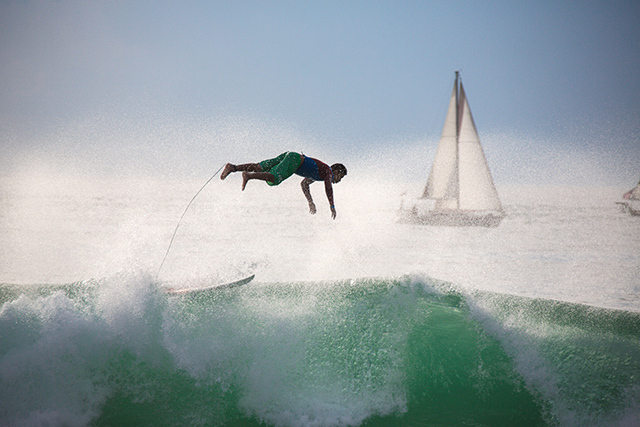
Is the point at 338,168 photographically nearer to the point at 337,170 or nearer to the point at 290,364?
the point at 337,170

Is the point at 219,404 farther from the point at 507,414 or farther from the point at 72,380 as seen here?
the point at 507,414

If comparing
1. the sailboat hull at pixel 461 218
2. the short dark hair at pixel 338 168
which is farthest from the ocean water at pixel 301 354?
the sailboat hull at pixel 461 218

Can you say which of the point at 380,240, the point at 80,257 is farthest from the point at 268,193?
the point at 80,257

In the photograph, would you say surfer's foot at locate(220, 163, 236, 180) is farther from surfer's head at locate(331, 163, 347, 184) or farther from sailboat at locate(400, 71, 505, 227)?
sailboat at locate(400, 71, 505, 227)

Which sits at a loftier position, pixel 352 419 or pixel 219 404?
pixel 219 404

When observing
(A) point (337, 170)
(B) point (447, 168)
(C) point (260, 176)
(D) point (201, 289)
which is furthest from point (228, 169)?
(B) point (447, 168)

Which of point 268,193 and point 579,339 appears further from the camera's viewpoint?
point 268,193

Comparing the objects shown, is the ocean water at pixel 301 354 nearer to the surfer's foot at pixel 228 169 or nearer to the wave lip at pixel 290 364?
the wave lip at pixel 290 364
